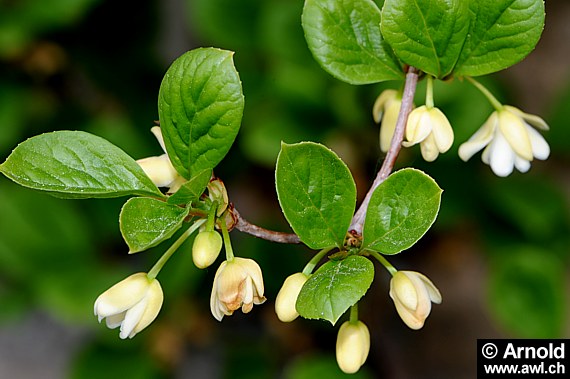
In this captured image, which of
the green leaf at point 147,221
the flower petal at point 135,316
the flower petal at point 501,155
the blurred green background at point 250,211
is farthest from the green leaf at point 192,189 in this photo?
the blurred green background at point 250,211

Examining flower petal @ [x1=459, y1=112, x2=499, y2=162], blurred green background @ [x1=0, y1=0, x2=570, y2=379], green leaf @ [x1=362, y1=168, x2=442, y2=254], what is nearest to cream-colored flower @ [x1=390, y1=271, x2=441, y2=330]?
green leaf @ [x1=362, y1=168, x2=442, y2=254]

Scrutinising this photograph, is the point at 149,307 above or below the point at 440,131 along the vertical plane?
below

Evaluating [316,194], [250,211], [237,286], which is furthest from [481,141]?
[250,211]

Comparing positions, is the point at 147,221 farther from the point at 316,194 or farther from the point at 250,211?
the point at 250,211

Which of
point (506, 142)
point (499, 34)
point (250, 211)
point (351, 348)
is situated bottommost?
point (351, 348)

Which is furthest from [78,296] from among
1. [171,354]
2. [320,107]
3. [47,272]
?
[320,107]

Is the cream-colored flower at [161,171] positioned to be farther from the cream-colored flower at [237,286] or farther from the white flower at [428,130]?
the white flower at [428,130]
